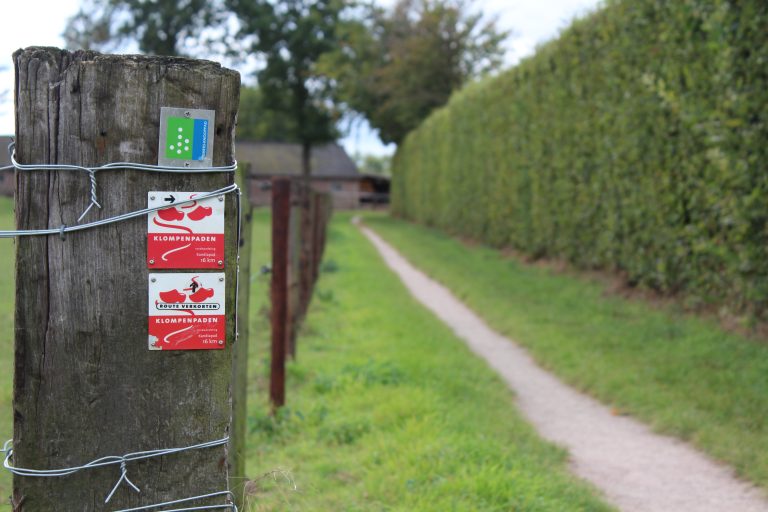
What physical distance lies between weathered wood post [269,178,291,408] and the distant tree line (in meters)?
28.3

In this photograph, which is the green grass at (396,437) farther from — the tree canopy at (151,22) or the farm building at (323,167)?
the farm building at (323,167)

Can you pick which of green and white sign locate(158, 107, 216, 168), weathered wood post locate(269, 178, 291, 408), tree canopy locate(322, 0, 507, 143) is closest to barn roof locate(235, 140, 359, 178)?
tree canopy locate(322, 0, 507, 143)


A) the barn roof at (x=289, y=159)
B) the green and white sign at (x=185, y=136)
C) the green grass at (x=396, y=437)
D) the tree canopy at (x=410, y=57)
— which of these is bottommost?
the green grass at (x=396, y=437)

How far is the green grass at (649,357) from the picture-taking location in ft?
17.7

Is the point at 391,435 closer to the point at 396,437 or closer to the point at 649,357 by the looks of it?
the point at 396,437

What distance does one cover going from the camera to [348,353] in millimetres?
7777

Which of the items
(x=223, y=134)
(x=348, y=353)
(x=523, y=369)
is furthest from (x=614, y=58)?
(x=223, y=134)

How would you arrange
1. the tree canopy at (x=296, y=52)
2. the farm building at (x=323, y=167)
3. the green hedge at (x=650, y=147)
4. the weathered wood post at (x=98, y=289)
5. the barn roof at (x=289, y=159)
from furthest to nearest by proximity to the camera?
the farm building at (x=323, y=167), the barn roof at (x=289, y=159), the tree canopy at (x=296, y=52), the green hedge at (x=650, y=147), the weathered wood post at (x=98, y=289)

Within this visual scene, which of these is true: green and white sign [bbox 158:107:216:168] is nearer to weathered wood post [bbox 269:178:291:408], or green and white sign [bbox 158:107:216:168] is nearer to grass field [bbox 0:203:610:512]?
grass field [bbox 0:203:610:512]

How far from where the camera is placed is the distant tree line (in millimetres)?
33656

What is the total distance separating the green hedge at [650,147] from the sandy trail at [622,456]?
2096mm

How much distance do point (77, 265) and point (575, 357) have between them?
6.32m

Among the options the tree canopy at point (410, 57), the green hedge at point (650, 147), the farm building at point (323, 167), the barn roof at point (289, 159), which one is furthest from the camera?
the farm building at point (323, 167)

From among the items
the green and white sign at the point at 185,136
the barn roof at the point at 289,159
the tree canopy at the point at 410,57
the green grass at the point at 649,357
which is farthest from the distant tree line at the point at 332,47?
the green and white sign at the point at 185,136
